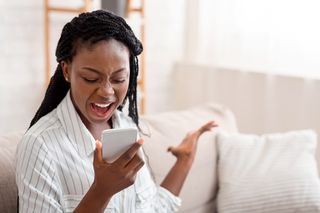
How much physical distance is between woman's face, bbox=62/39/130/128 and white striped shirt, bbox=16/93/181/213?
2.2 inches

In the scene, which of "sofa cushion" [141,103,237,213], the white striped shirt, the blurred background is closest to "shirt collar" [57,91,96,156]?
the white striped shirt

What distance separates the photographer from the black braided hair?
1.13 meters

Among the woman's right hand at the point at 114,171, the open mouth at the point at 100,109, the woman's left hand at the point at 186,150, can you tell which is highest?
the open mouth at the point at 100,109

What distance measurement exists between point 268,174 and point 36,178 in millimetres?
933

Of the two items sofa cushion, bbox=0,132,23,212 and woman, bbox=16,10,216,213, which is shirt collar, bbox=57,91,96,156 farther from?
sofa cushion, bbox=0,132,23,212

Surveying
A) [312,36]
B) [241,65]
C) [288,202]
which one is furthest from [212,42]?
[288,202]

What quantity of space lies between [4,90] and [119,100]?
66.5 inches

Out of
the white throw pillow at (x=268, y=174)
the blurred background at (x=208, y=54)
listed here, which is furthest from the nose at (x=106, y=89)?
the blurred background at (x=208, y=54)

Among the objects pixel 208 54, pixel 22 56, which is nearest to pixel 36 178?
Answer: pixel 22 56

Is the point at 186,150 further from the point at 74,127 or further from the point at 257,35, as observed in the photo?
the point at 257,35

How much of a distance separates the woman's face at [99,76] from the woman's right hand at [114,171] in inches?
6.1

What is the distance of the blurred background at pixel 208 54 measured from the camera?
251 cm

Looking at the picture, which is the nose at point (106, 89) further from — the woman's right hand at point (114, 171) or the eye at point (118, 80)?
the woman's right hand at point (114, 171)

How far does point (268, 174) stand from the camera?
Result: 176 centimetres
